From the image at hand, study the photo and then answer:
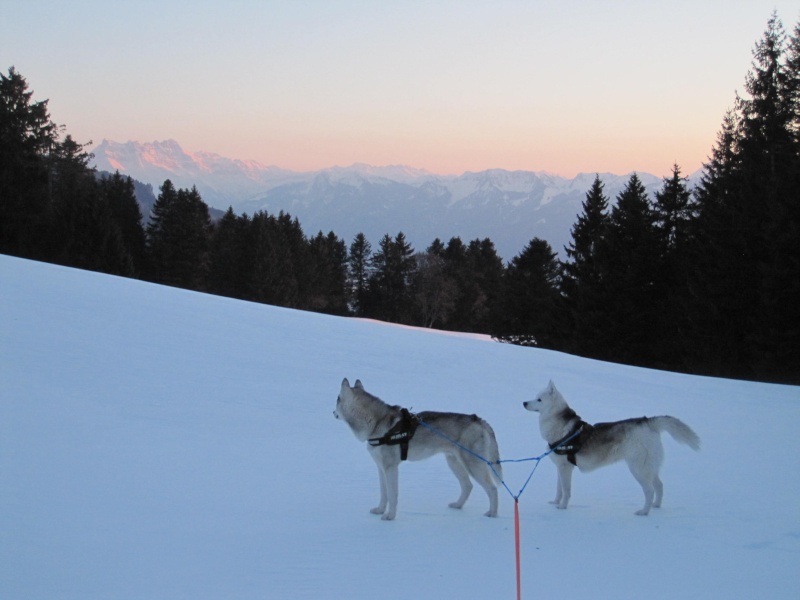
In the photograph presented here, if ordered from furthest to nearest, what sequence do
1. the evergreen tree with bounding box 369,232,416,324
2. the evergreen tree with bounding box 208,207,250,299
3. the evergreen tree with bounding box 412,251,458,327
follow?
the evergreen tree with bounding box 369,232,416,324, the evergreen tree with bounding box 412,251,458,327, the evergreen tree with bounding box 208,207,250,299

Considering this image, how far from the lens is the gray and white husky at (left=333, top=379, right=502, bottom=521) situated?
693 cm

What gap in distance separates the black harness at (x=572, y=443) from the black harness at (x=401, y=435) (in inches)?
71.2

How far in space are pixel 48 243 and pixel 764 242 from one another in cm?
5705

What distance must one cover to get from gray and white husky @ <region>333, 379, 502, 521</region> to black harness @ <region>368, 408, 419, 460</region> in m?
0.01

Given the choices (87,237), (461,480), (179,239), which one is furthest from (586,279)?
(179,239)

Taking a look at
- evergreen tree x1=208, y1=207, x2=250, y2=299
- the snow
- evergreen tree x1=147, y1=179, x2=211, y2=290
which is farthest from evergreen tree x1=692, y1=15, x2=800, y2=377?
evergreen tree x1=147, y1=179, x2=211, y2=290

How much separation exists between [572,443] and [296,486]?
3469 mm

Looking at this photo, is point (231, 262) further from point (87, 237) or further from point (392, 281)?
point (392, 281)

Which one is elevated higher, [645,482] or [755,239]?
[755,239]

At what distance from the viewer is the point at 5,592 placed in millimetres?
4781

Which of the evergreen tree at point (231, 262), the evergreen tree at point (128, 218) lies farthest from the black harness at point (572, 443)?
the evergreen tree at point (128, 218)

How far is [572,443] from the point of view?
7371 millimetres

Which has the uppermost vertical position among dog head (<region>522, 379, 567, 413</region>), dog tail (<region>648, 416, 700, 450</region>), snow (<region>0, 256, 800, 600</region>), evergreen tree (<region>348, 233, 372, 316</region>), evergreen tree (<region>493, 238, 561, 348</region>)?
evergreen tree (<region>348, 233, 372, 316</region>)

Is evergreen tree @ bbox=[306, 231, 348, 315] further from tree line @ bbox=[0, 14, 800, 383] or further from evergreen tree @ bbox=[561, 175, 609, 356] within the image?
evergreen tree @ bbox=[561, 175, 609, 356]
